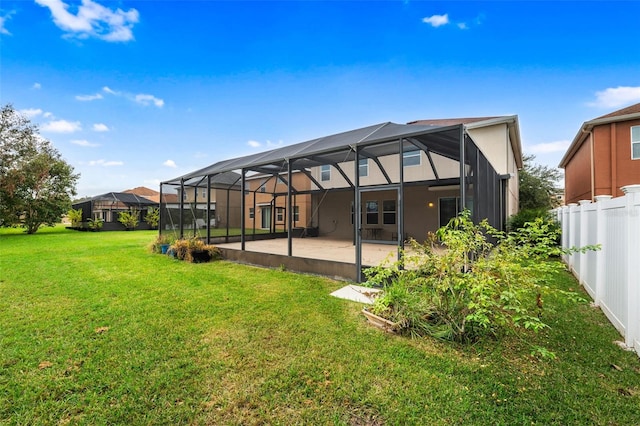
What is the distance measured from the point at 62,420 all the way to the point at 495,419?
9.68ft

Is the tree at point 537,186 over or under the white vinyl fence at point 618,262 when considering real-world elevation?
over

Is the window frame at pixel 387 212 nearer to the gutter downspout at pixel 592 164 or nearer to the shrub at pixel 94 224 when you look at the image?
the gutter downspout at pixel 592 164

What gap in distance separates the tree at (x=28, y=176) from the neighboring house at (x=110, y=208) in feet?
5.50

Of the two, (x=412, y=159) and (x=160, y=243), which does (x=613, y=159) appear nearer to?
(x=412, y=159)

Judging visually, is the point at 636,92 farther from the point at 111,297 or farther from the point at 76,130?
the point at 76,130

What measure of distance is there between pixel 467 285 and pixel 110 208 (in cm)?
2721

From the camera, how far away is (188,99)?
12094 millimetres

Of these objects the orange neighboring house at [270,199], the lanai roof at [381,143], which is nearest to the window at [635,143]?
the lanai roof at [381,143]

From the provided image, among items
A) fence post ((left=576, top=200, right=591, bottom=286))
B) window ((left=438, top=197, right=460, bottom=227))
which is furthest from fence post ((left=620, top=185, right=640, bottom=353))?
window ((left=438, top=197, right=460, bottom=227))

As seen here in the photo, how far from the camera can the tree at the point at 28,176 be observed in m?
16.7

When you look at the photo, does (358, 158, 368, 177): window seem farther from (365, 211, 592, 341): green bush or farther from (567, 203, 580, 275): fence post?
(365, 211, 592, 341): green bush

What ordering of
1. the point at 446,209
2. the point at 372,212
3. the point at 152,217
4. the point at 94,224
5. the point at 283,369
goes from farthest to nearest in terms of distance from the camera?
the point at 152,217 → the point at 94,224 → the point at 372,212 → the point at 446,209 → the point at 283,369

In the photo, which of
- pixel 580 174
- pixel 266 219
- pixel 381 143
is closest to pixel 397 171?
pixel 381 143

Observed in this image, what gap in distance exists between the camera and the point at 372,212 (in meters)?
13.2
